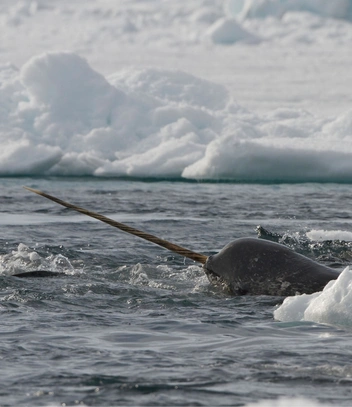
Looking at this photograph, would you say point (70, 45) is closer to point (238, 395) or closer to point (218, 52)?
point (218, 52)

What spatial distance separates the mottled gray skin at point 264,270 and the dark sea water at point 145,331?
0.20m

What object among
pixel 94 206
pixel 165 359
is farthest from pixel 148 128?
pixel 165 359

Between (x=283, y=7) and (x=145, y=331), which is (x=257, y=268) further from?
(x=283, y=7)

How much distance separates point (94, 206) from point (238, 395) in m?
12.4

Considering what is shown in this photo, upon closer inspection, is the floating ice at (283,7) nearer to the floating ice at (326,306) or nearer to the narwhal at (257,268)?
the narwhal at (257,268)

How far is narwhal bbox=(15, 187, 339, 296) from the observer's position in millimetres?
Answer: 8297

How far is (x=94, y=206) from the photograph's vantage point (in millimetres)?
17609

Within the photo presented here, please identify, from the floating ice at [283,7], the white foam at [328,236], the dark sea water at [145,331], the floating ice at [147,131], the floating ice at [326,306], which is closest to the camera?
the dark sea water at [145,331]

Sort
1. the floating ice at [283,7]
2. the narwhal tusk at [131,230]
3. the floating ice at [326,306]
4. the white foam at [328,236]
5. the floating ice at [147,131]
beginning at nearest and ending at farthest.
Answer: the floating ice at [326,306] → the narwhal tusk at [131,230] → the white foam at [328,236] → the floating ice at [147,131] → the floating ice at [283,7]

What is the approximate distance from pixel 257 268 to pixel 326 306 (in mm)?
1346

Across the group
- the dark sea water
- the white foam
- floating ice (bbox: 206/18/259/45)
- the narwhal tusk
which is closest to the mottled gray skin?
the dark sea water

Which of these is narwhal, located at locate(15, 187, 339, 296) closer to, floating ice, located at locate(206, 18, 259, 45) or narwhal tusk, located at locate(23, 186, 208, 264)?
narwhal tusk, located at locate(23, 186, 208, 264)

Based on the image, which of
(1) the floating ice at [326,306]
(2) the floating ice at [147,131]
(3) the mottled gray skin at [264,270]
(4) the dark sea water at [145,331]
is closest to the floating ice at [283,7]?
(2) the floating ice at [147,131]

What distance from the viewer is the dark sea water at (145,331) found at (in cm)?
550
